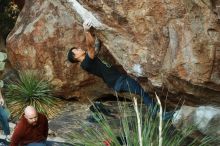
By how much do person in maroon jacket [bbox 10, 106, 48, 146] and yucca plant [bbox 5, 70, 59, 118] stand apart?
3255 millimetres

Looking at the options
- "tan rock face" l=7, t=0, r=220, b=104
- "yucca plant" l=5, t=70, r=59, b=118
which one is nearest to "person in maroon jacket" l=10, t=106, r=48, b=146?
"tan rock face" l=7, t=0, r=220, b=104

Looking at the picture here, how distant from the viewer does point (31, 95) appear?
1046 centimetres

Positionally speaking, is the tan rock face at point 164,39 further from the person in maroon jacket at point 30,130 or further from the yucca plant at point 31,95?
the yucca plant at point 31,95

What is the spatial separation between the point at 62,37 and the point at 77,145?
4.64 m

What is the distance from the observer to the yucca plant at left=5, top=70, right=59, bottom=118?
34.0ft

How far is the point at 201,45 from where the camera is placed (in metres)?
6.36

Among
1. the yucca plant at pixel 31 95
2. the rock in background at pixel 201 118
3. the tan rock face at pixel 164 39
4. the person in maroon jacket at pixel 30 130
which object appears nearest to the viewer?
the tan rock face at pixel 164 39

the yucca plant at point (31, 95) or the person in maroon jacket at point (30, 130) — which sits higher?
the person in maroon jacket at point (30, 130)

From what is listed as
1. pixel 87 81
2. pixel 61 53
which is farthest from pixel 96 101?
pixel 61 53

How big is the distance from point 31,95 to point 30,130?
12.1 feet

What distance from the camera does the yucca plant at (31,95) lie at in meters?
10.4

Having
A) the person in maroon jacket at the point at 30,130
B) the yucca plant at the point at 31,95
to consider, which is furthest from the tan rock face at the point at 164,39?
the yucca plant at the point at 31,95

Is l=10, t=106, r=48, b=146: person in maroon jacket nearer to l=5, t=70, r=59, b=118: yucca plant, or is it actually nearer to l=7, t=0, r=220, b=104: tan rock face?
l=7, t=0, r=220, b=104: tan rock face

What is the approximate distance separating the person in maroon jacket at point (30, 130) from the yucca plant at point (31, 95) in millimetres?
3255
